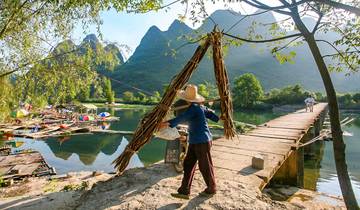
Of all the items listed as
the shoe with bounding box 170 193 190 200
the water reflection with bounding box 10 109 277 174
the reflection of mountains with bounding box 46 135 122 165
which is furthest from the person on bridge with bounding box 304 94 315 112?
the shoe with bounding box 170 193 190 200

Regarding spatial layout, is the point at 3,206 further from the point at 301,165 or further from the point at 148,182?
the point at 301,165

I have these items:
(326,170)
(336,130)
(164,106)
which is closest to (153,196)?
(164,106)

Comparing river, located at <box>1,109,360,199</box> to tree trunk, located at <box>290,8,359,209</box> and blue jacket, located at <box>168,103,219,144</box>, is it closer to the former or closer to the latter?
tree trunk, located at <box>290,8,359,209</box>

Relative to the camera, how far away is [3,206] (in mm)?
7383

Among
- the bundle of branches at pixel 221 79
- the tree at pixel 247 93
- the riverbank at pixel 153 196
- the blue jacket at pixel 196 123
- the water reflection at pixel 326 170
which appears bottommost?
the water reflection at pixel 326 170

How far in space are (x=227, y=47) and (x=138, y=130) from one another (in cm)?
264

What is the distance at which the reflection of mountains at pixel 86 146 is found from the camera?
23703mm

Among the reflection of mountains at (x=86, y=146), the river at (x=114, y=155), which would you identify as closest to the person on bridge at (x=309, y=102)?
the river at (x=114, y=155)

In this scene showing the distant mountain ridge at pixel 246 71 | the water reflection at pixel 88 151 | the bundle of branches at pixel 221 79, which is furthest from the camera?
the distant mountain ridge at pixel 246 71

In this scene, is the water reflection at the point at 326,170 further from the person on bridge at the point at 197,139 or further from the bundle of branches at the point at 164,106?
the bundle of branches at the point at 164,106

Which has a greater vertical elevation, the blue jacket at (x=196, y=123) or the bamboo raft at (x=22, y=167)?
the blue jacket at (x=196, y=123)

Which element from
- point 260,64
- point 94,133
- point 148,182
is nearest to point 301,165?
point 148,182

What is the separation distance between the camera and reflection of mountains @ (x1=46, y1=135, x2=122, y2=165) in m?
23.7

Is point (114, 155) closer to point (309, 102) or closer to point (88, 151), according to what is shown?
point (88, 151)
